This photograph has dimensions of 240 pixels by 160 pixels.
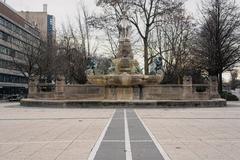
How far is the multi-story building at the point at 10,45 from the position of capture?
8662cm

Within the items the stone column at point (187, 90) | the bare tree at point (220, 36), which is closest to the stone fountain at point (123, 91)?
the stone column at point (187, 90)

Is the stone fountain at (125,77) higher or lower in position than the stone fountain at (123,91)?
higher

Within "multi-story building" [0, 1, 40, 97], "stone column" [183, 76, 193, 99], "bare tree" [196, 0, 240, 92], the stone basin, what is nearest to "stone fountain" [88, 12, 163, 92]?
the stone basin

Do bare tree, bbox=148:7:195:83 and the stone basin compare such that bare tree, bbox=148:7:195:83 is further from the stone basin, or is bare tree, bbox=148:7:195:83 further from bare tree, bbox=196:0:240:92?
the stone basin

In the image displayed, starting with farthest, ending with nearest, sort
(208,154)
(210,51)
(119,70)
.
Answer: (210,51) < (119,70) < (208,154)

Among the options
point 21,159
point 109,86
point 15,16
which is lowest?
point 21,159

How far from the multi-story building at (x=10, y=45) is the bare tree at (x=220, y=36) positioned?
42954 mm

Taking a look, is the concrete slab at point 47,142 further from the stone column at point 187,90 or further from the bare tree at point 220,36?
the bare tree at point 220,36

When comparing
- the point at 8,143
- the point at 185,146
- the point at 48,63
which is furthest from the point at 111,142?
the point at 48,63

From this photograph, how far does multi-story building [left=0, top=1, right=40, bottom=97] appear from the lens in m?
86.6

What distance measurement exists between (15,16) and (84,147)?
92742 mm

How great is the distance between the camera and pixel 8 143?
36.4 feet

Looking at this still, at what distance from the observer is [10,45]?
298ft

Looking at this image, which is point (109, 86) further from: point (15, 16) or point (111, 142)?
point (15, 16)
